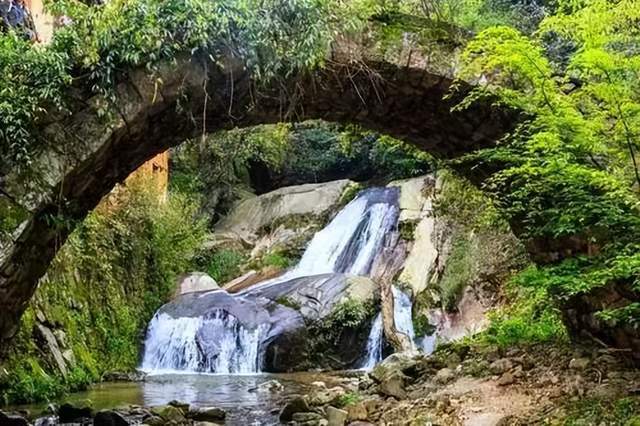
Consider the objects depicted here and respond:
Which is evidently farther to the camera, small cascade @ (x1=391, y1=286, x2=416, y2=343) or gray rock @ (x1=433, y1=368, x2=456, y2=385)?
small cascade @ (x1=391, y1=286, x2=416, y2=343)

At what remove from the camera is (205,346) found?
13.3 m

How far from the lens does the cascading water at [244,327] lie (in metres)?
13.2

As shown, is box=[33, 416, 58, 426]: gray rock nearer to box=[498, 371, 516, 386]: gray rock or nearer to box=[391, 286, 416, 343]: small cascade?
box=[498, 371, 516, 386]: gray rock

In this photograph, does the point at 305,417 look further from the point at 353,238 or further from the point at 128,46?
the point at 353,238

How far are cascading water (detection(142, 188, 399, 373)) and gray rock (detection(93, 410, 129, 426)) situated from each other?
5519 mm

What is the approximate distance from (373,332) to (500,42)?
28.1 feet

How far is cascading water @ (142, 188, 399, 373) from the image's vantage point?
13188mm

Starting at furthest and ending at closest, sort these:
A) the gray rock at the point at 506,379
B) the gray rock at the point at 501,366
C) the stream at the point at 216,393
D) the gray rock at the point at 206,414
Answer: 1. the stream at the point at 216,393
2. the gray rock at the point at 206,414
3. the gray rock at the point at 501,366
4. the gray rock at the point at 506,379

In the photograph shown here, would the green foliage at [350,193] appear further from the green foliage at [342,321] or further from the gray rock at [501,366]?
the gray rock at [501,366]

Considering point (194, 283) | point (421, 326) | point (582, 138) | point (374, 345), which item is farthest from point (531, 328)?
point (194, 283)

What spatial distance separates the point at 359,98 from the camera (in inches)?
267

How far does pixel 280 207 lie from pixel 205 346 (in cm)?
746

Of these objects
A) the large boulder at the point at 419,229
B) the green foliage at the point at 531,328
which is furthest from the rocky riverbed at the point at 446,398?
the large boulder at the point at 419,229

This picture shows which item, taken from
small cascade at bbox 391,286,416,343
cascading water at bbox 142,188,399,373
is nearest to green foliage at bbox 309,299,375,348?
cascading water at bbox 142,188,399,373
